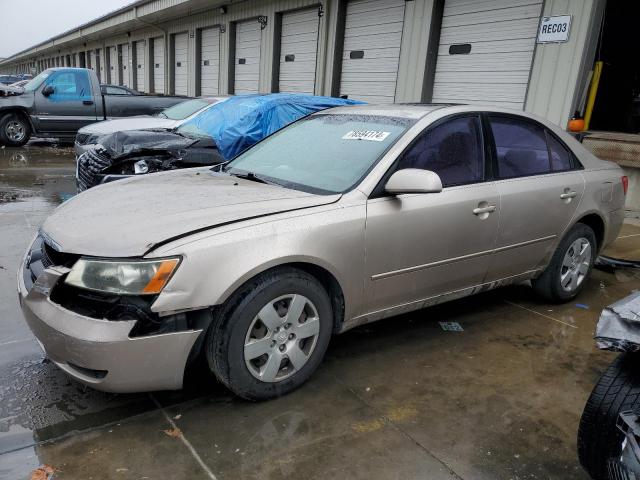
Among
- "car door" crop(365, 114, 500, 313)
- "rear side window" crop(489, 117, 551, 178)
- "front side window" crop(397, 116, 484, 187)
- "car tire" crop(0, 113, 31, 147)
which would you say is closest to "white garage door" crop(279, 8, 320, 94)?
"car tire" crop(0, 113, 31, 147)

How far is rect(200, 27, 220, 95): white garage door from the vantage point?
1739 centimetres

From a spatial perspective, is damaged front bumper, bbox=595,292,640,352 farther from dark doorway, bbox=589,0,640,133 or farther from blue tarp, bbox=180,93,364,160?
dark doorway, bbox=589,0,640,133

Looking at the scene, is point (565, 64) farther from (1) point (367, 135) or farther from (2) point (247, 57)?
(2) point (247, 57)

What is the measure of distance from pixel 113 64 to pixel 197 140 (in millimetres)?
26786

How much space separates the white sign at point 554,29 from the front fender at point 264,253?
20.6 ft

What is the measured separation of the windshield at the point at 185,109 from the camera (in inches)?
345

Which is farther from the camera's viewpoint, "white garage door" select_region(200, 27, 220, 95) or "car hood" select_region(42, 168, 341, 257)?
"white garage door" select_region(200, 27, 220, 95)

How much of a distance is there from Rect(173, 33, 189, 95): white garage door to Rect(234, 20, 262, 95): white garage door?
4265 millimetres

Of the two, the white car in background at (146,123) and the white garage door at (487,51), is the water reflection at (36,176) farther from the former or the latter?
the white garage door at (487,51)

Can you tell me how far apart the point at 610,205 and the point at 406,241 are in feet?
7.77

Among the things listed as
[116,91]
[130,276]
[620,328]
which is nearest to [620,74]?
[620,328]

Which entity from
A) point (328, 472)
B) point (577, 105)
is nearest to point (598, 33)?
point (577, 105)

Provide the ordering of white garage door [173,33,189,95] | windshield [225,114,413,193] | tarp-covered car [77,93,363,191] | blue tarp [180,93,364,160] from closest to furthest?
windshield [225,114,413,193]
tarp-covered car [77,93,363,191]
blue tarp [180,93,364,160]
white garage door [173,33,189,95]

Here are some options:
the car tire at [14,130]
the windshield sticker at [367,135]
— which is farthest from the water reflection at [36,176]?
the windshield sticker at [367,135]
